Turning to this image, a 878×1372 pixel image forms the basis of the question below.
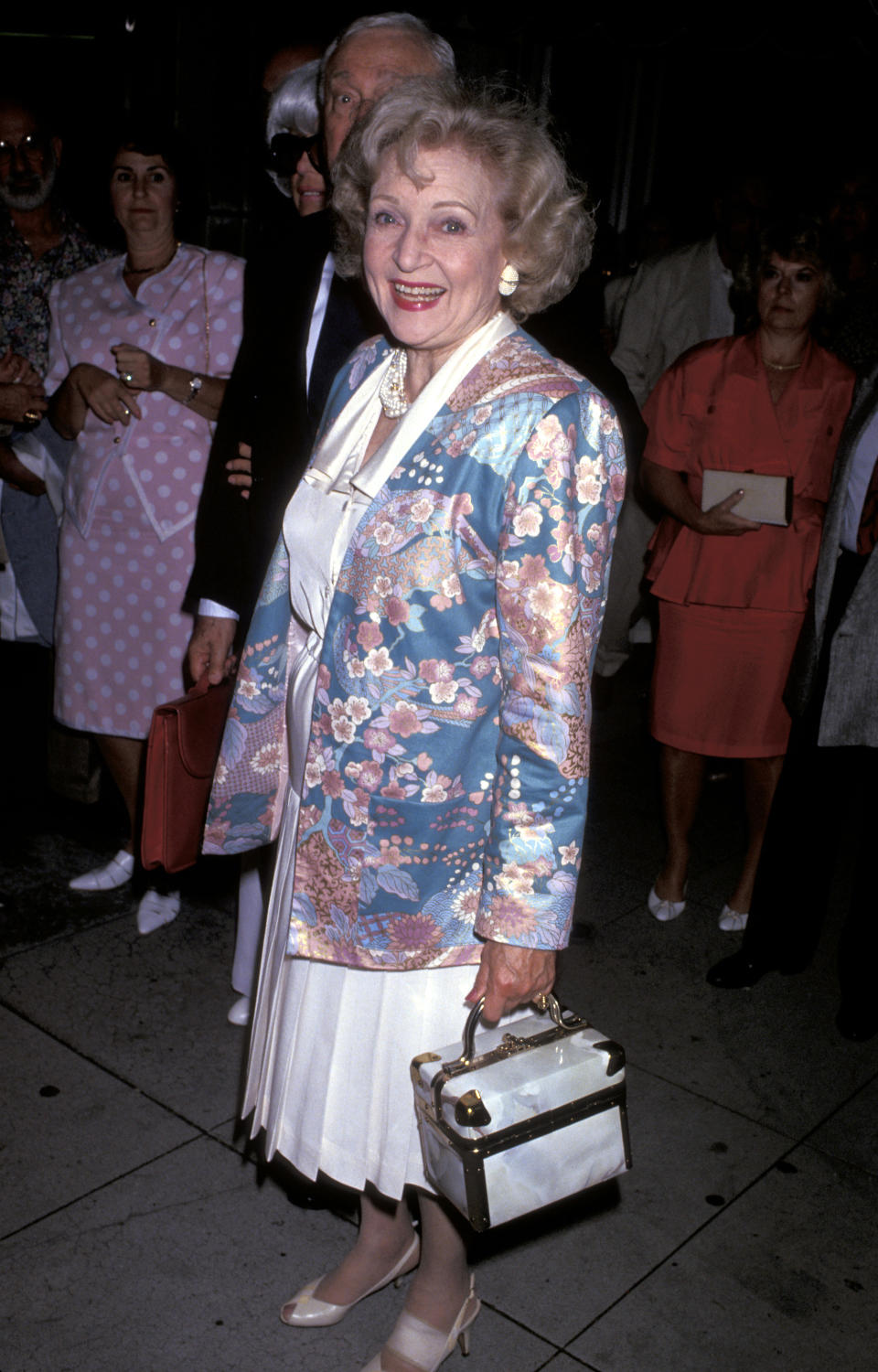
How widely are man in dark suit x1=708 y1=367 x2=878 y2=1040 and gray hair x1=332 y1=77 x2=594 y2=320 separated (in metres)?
1.54

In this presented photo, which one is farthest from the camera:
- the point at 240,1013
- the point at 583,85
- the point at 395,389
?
the point at 583,85

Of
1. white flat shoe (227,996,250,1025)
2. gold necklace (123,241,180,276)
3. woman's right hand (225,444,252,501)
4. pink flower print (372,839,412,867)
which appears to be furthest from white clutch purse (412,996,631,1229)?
gold necklace (123,241,180,276)

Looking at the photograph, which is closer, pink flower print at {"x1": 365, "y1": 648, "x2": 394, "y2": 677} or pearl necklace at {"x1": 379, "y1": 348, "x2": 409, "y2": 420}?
pink flower print at {"x1": 365, "y1": 648, "x2": 394, "y2": 677}

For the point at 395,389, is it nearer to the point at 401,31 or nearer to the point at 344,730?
the point at 344,730

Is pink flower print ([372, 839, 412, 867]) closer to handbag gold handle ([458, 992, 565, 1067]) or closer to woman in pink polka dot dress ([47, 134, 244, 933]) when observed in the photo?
handbag gold handle ([458, 992, 565, 1067])

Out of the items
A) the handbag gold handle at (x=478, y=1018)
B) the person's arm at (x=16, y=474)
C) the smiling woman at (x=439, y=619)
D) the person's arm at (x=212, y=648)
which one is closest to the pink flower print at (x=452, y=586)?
the smiling woman at (x=439, y=619)

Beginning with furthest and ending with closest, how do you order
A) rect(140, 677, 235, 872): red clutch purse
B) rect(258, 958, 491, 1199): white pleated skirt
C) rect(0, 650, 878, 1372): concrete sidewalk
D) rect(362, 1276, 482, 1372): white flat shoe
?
rect(140, 677, 235, 872): red clutch purse → rect(0, 650, 878, 1372): concrete sidewalk → rect(362, 1276, 482, 1372): white flat shoe → rect(258, 958, 491, 1199): white pleated skirt

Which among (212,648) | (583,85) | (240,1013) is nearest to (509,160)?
(212,648)

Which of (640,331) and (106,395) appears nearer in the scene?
(106,395)

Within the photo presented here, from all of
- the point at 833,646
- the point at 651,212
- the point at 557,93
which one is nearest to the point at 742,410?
the point at 833,646

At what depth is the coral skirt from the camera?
12.9 feet

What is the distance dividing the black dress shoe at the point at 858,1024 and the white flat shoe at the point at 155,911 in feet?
6.51

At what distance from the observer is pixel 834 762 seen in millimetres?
3535

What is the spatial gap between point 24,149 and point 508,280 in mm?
2759
